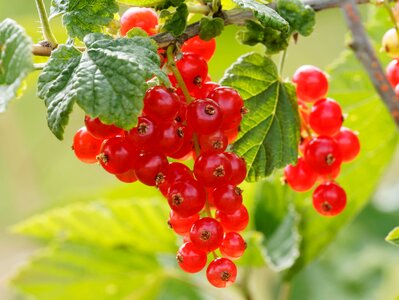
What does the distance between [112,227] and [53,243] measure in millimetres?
206

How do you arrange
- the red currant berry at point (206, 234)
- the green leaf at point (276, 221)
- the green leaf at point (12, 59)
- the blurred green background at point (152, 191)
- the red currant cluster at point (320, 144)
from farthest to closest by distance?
the blurred green background at point (152, 191)
the green leaf at point (276, 221)
the red currant cluster at point (320, 144)
the red currant berry at point (206, 234)
the green leaf at point (12, 59)

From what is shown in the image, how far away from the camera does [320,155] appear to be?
1141 millimetres

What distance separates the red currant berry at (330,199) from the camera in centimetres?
117

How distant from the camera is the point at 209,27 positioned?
1.00 m

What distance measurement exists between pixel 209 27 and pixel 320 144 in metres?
0.27

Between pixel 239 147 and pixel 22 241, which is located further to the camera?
pixel 22 241

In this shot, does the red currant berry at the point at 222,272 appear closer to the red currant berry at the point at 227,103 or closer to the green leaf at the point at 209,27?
the red currant berry at the point at 227,103

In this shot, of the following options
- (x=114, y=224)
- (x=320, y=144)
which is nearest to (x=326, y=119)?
(x=320, y=144)

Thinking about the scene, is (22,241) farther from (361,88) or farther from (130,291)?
(361,88)

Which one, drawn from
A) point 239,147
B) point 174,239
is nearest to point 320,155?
point 239,147

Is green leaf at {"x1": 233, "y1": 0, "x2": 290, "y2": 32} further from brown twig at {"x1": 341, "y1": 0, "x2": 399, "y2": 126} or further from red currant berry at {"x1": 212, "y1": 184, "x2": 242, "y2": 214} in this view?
red currant berry at {"x1": 212, "y1": 184, "x2": 242, "y2": 214}

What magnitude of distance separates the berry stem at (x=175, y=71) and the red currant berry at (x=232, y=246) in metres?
0.18

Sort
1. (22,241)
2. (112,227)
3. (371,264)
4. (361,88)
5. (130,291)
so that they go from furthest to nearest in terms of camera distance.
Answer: (22,241) → (371,264) → (130,291) → (112,227) → (361,88)

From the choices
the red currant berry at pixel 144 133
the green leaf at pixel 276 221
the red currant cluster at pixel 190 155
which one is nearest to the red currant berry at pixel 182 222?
the red currant cluster at pixel 190 155
